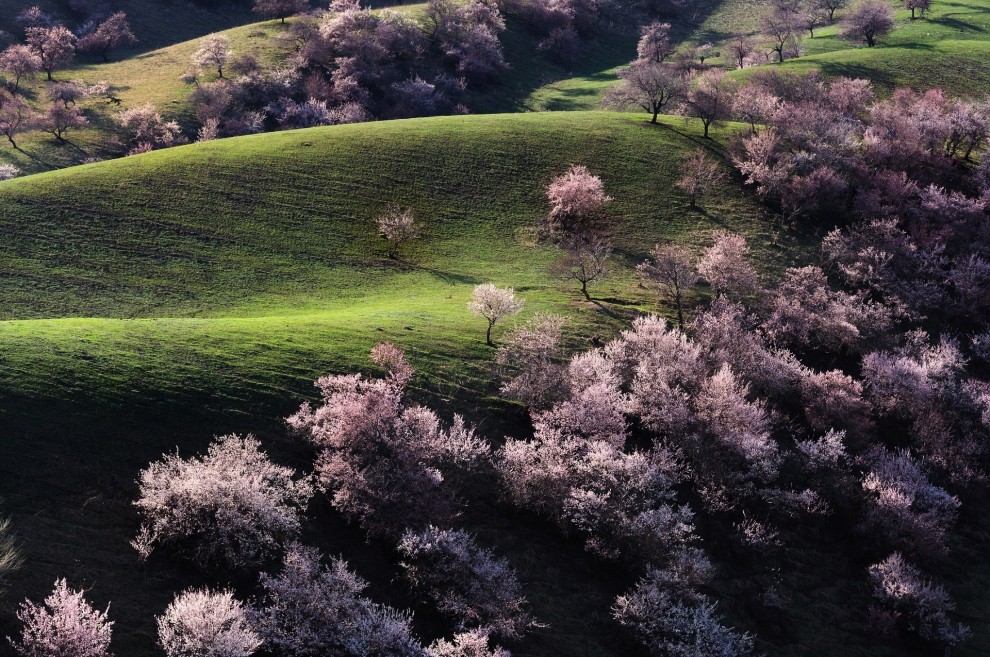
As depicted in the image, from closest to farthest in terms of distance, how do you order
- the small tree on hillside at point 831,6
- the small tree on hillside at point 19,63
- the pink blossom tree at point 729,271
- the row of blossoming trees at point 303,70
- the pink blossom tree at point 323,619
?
the pink blossom tree at point 323,619 → the pink blossom tree at point 729,271 → the row of blossoming trees at point 303,70 → the small tree on hillside at point 19,63 → the small tree on hillside at point 831,6

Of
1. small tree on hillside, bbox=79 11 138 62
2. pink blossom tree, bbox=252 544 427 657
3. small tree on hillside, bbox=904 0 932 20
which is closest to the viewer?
pink blossom tree, bbox=252 544 427 657

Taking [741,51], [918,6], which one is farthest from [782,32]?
[918,6]

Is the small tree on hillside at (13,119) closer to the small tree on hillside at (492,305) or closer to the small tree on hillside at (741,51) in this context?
the small tree on hillside at (492,305)

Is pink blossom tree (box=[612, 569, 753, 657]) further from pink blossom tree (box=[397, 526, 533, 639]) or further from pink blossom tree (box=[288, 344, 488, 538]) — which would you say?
pink blossom tree (box=[288, 344, 488, 538])

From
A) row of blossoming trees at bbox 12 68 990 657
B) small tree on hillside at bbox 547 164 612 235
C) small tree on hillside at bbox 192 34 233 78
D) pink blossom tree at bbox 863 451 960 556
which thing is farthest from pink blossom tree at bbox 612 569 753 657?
small tree on hillside at bbox 192 34 233 78

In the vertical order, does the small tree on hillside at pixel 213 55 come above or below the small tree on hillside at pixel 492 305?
above

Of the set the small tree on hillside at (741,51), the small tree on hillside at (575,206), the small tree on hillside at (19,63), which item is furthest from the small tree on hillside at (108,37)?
the small tree on hillside at (741,51)
